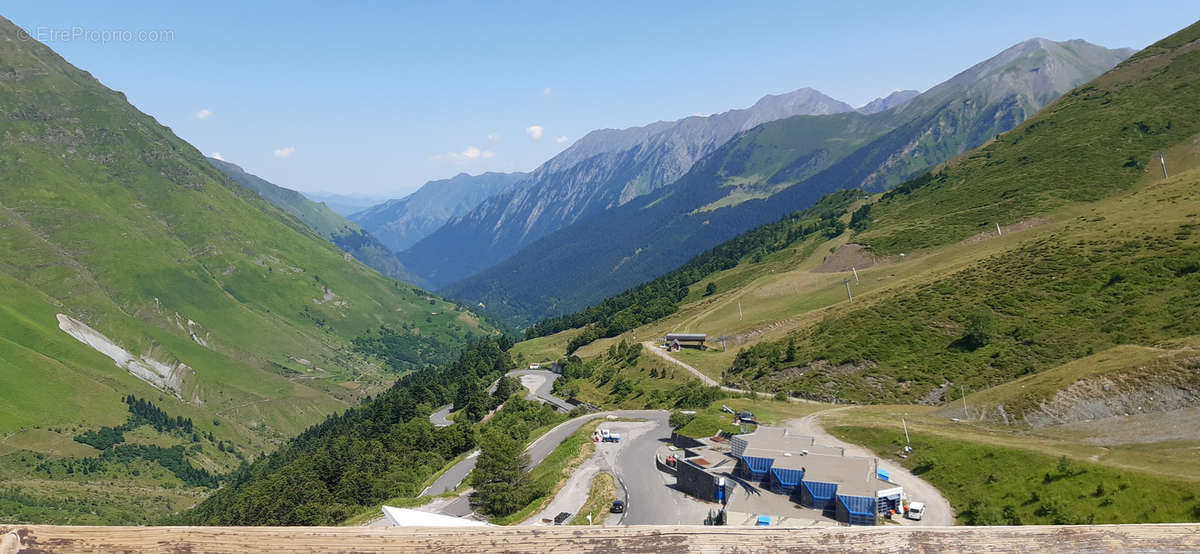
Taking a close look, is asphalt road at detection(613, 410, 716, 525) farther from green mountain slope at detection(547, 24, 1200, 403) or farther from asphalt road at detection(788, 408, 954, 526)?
green mountain slope at detection(547, 24, 1200, 403)

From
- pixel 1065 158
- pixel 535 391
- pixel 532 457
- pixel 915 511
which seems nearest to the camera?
pixel 915 511

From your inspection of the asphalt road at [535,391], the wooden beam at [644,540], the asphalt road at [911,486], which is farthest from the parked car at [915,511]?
the asphalt road at [535,391]

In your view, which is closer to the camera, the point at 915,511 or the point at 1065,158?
the point at 915,511

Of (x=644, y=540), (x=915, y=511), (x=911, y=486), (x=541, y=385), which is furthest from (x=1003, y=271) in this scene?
(x=644, y=540)

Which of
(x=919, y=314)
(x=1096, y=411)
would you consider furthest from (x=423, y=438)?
Answer: (x=1096, y=411)

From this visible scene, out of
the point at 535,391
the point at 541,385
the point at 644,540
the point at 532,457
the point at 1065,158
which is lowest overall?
the point at 541,385

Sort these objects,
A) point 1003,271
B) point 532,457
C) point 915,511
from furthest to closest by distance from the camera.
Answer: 1. point 1003,271
2. point 532,457
3. point 915,511

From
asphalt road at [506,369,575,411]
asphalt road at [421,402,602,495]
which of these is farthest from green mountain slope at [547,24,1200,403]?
asphalt road at [421,402,602,495]

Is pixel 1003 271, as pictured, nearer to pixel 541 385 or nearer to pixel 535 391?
pixel 535 391
